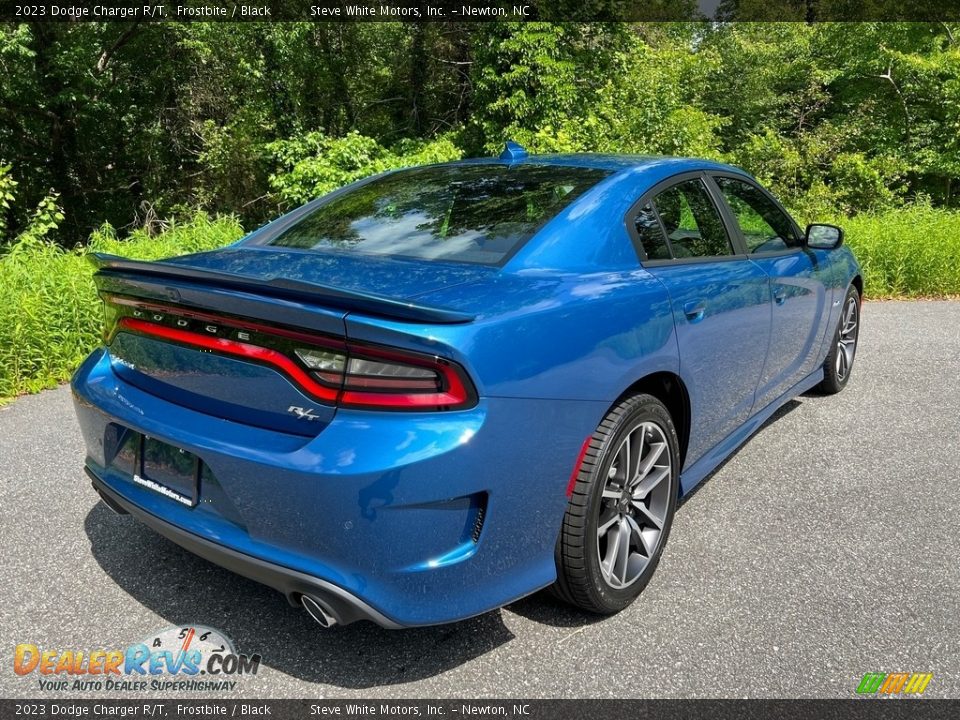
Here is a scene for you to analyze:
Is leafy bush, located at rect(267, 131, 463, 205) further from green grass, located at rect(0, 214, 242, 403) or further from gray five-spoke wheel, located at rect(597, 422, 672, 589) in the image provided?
gray five-spoke wheel, located at rect(597, 422, 672, 589)

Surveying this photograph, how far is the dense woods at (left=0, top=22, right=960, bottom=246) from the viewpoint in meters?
14.8

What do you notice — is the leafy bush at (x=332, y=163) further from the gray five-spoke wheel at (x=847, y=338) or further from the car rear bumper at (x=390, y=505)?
the car rear bumper at (x=390, y=505)

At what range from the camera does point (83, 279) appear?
18.5 feet

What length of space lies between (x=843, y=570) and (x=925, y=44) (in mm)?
23149

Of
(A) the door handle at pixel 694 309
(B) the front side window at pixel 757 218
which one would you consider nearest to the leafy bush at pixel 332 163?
(B) the front side window at pixel 757 218

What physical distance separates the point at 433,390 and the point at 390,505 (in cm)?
31

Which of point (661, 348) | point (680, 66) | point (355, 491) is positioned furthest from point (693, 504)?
point (680, 66)

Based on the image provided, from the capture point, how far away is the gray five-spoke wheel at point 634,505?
241 centimetres

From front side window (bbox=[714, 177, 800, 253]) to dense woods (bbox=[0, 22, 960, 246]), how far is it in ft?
32.2

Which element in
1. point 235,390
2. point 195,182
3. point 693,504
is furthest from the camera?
point 195,182

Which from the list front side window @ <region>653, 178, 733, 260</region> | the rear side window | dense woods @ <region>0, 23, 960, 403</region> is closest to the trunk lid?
the rear side window

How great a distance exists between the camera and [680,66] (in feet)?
50.4

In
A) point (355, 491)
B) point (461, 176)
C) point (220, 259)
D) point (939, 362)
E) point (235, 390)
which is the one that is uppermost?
point (461, 176)

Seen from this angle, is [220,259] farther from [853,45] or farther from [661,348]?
[853,45]
